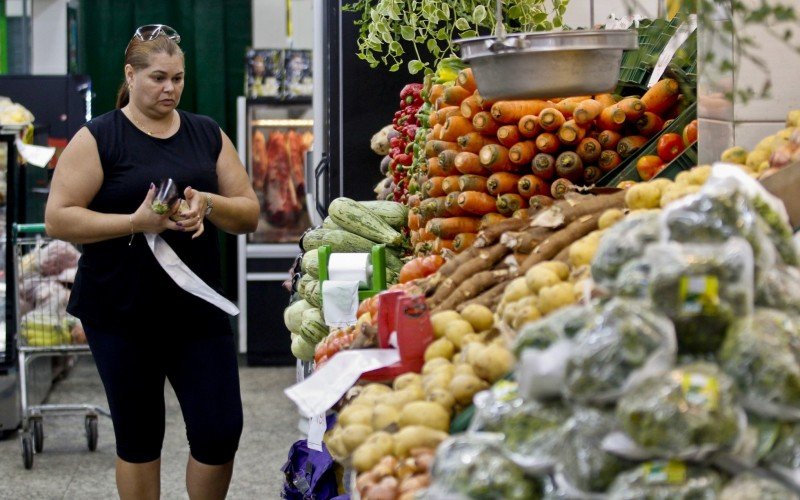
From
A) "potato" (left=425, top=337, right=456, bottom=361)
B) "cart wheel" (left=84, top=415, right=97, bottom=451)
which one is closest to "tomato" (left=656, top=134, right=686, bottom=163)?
"potato" (left=425, top=337, right=456, bottom=361)

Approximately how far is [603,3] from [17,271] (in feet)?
10.6

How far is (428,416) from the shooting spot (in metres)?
2.05

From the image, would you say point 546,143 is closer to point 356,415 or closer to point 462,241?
point 462,241

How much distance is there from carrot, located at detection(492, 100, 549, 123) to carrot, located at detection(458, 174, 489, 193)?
0.18m

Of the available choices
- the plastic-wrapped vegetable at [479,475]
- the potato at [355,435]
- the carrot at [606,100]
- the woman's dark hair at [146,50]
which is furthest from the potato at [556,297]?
the woman's dark hair at [146,50]

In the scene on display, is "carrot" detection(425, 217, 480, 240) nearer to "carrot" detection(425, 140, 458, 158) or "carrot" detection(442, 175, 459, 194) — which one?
"carrot" detection(442, 175, 459, 194)

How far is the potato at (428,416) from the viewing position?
6.72 feet

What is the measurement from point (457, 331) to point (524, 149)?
3.61 ft

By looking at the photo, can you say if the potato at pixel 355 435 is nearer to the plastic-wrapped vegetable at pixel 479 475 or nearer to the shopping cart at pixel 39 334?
the plastic-wrapped vegetable at pixel 479 475

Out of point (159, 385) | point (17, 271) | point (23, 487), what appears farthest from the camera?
point (17, 271)

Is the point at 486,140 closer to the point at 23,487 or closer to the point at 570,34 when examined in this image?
the point at 570,34

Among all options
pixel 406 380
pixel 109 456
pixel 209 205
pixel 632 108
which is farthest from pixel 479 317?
pixel 109 456

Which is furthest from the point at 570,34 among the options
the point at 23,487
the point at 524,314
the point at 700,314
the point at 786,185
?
the point at 23,487

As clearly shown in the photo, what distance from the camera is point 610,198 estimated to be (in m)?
2.67
